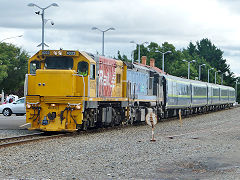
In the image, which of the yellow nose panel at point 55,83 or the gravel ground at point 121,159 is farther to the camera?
the yellow nose panel at point 55,83

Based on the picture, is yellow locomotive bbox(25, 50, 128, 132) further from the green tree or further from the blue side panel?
the green tree

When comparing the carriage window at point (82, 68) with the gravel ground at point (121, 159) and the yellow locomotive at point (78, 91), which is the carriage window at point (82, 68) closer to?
the yellow locomotive at point (78, 91)

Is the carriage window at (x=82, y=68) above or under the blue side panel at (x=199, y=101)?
above

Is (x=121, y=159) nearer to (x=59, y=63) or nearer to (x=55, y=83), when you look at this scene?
(x=55, y=83)

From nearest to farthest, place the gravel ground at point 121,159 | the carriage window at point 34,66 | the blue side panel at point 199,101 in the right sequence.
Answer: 1. the gravel ground at point 121,159
2. the carriage window at point 34,66
3. the blue side panel at point 199,101

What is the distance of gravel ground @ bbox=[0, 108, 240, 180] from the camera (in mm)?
10812

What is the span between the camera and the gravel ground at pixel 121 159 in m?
10.8

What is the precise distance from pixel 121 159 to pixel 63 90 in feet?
22.3

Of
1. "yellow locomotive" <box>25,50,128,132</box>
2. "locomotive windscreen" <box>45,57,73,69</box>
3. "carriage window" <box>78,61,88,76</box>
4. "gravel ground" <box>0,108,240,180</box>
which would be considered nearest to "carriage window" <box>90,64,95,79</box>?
"yellow locomotive" <box>25,50,128,132</box>

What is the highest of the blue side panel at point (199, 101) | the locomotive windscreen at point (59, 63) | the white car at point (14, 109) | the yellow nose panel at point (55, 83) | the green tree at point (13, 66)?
the green tree at point (13, 66)

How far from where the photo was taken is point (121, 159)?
1327 centimetres

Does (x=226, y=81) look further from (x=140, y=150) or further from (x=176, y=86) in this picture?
(x=140, y=150)

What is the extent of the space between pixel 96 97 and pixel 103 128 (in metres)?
Answer: 3.45

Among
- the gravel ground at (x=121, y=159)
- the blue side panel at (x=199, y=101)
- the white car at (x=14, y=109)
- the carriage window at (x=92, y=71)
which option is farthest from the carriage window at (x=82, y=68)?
the blue side panel at (x=199, y=101)
